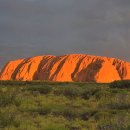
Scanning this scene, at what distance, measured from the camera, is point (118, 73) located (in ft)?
538

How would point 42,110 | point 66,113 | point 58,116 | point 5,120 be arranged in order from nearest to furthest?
point 5,120
point 58,116
point 66,113
point 42,110

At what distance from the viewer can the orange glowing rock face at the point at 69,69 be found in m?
157

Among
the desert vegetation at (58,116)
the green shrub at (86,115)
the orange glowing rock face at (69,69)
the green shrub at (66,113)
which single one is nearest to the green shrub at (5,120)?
the desert vegetation at (58,116)

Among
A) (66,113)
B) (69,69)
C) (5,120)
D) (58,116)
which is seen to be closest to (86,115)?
(66,113)

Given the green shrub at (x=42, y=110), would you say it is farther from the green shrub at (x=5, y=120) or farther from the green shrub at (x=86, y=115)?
the green shrub at (x=5, y=120)

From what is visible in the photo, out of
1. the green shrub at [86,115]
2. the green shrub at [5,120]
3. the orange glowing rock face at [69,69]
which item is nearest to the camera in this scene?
the green shrub at [5,120]

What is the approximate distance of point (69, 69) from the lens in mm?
162750

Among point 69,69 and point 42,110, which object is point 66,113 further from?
point 69,69

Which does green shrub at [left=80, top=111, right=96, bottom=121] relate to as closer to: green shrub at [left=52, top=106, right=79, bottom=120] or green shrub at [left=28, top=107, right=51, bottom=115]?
green shrub at [left=52, top=106, right=79, bottom=120]

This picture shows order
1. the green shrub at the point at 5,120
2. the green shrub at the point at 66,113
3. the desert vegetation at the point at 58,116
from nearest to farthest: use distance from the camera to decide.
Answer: the green shrub at the point at 5,120 → the desert vegetation at the point at 58,116 → the green shrub at the point at 66,113

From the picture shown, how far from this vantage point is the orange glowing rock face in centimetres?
15675

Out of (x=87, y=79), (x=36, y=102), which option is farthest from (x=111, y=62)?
(x=36, y=102)

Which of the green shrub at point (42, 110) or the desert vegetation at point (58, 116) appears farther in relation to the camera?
the green shrub at point (42, 110)

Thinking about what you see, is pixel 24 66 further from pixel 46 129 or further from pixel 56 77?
pixel 46 129
